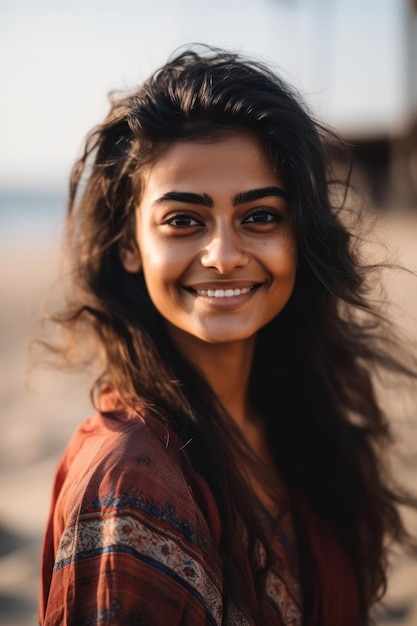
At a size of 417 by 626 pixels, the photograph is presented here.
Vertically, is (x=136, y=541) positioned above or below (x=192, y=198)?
below

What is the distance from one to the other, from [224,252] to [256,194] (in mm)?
181

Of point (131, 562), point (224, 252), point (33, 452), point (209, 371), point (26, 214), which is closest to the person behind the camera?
point (131, 562)

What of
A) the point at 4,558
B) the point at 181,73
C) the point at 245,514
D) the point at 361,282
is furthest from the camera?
the point at 4,558

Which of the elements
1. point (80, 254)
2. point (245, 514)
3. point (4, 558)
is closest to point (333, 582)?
point (245, 514)

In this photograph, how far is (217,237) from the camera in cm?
171

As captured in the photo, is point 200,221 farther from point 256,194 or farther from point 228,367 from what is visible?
point 228,367

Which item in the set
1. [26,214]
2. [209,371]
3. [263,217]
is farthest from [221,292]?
[26,214]

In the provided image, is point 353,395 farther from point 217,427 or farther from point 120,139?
point 120,139

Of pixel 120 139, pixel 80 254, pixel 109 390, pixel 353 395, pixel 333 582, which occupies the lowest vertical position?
pixel 333 582

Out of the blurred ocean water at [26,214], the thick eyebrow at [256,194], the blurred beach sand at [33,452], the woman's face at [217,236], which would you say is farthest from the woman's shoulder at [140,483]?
the blurred ocean water at [26,214]

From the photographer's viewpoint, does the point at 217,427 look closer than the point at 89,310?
Yes

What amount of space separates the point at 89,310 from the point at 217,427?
0.55m

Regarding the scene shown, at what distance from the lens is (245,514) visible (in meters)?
1.73

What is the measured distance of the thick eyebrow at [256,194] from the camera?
5.63ft
